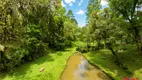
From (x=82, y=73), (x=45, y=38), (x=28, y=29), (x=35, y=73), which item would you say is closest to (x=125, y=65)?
(x=82, y=73)

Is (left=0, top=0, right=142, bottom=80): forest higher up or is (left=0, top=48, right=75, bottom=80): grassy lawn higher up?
(left=0, top=0, right=142, bottom=80): forest

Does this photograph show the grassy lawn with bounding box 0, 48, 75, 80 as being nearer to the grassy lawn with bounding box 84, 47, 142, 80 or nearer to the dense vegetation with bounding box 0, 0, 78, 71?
the dense vegetation with bounding box 0, 0, 78, 71

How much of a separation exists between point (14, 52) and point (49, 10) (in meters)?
11.8

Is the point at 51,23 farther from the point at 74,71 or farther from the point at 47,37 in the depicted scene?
the point at 74,71

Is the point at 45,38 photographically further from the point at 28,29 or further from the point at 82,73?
the point at 82,73

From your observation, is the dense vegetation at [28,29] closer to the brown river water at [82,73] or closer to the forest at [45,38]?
the forest at [45,38]

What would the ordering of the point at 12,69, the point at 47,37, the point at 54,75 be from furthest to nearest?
the point at 47,37
the point at 12,69
the point at 54,75

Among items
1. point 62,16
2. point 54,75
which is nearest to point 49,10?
point 62,16

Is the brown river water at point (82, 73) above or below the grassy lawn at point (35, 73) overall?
below

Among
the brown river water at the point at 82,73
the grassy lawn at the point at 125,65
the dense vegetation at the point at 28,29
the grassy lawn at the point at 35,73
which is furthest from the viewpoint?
the dense vegetation at the point at 28,29

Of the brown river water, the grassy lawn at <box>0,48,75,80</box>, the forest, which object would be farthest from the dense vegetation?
the brown river water

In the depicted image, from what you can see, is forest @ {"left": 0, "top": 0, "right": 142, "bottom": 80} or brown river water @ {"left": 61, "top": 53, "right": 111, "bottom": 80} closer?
brown river water @ {"left": 61, "top": 53, "right": 111, "bottom": 80}

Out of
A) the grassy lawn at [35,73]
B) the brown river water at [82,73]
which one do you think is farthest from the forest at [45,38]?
the brown river water at [82,73]

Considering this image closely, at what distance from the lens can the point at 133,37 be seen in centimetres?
2097
